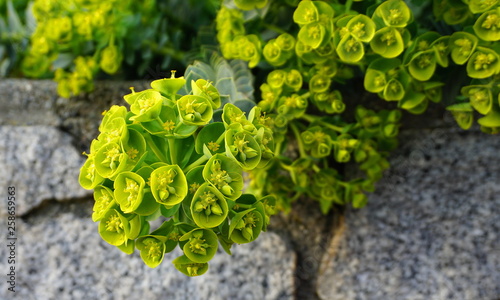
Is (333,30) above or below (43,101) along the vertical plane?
above

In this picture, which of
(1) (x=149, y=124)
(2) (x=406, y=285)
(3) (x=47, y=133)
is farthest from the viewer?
(3) (x=47, y=133)

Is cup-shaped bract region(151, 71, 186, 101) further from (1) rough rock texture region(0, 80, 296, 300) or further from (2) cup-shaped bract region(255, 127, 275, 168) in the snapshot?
(1) rough rock texture region(0, 80, 296, 300)

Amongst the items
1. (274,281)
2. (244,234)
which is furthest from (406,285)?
(244,234)

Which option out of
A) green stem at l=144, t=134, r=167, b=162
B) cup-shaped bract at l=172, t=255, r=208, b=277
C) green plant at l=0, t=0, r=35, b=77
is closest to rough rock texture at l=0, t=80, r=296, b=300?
green plant at l=0, t=0, r=35, b=77

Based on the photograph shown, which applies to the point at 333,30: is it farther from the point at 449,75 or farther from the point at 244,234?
the point at 244,234

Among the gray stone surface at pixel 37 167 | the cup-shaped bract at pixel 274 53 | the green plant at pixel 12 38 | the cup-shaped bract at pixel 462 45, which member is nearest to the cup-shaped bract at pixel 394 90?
the cup-shaped bract at pixel 462 45

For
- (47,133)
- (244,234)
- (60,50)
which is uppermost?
(244,234)

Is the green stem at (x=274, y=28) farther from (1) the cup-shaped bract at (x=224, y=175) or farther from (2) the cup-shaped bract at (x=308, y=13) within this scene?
(1) the cup-shaped bract at (x=224, y=175)
